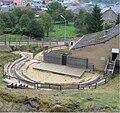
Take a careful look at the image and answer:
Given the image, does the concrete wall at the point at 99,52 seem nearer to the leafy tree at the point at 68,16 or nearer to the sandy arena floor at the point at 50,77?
the sandy arena floor at the point at 50,77

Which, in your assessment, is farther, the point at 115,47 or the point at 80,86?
the point at 115,47

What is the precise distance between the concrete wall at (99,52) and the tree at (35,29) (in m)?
20.3

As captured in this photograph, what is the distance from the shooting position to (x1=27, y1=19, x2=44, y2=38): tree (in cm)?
4809

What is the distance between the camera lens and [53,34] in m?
61.6

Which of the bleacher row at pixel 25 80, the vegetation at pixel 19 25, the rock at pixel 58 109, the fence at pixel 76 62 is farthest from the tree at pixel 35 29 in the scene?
the rock at pixel 58 109

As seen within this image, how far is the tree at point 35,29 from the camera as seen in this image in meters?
48.1

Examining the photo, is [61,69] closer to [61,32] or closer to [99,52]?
[99,52]

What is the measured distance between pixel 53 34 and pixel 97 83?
1505 inches

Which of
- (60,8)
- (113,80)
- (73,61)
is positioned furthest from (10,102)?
(60,8)

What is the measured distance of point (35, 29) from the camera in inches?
1924

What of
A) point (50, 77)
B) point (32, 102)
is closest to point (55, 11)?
point (50, 77)

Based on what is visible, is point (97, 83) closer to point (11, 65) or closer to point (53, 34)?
point (11, 65)

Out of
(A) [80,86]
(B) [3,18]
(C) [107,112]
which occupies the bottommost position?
(A) [80,86]

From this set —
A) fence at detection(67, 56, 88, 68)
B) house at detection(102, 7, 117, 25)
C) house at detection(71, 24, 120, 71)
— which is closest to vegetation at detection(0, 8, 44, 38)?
fence at detection(67, 56, 88, 68)
